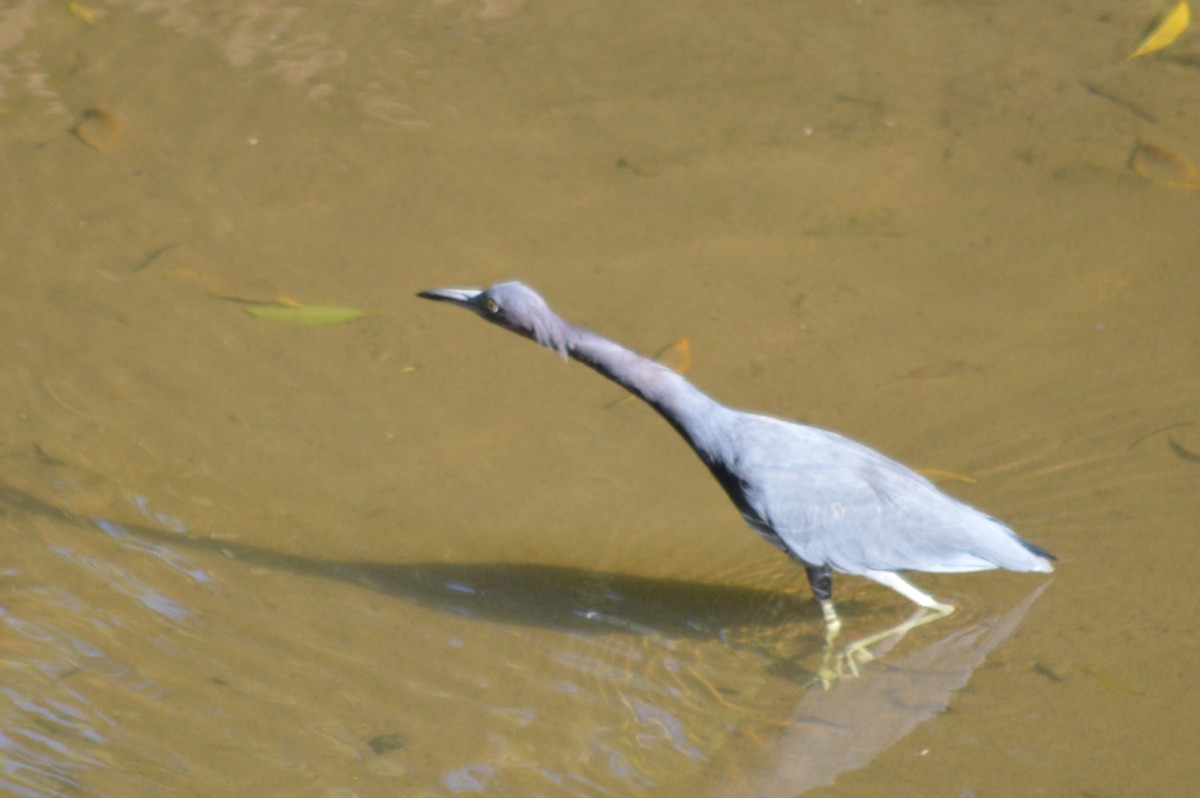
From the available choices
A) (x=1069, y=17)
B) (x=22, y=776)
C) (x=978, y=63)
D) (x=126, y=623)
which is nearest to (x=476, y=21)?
(x=978, y=63)

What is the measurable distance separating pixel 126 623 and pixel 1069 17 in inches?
249

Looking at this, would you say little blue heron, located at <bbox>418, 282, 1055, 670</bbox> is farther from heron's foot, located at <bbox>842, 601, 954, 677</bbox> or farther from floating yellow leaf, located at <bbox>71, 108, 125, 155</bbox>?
floating yellow leaf, located at <bbox>71, 108, 125, 155</bbox>

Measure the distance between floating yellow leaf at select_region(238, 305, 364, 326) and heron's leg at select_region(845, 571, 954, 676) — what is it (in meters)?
2.80

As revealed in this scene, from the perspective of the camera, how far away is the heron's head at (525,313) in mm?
4531

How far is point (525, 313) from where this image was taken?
4527mm

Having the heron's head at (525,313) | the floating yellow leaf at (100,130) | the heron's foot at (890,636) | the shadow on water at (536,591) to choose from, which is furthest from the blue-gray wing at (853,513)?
the floating yellow leaf at (100,130)

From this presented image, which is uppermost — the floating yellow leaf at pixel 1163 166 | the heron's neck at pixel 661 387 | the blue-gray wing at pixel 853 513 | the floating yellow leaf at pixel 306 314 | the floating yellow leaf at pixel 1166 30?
the floating yellow leaf at pixel 1166 30

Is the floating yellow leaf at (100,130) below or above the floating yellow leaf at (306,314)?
above

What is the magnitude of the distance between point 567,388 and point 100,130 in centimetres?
339

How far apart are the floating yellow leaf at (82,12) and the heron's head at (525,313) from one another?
4.62m

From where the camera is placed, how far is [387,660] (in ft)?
14.6

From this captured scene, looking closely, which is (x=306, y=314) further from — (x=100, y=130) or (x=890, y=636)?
(x=890, y=636)

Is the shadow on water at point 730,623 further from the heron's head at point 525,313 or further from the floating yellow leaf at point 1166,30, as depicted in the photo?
the floating yellow leaf at point 1166,30

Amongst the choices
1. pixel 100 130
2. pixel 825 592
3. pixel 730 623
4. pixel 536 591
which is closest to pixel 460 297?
pixel 536 591
